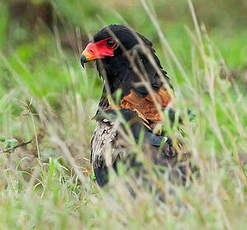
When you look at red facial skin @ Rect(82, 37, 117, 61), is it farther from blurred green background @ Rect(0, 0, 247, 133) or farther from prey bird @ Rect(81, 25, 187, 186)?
blurred green background @ Rect(0, 0, 247, 133)

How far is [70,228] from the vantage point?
3.34m

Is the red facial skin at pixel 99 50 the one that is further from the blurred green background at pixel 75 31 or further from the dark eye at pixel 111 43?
the blurred green background at pixel 75 31

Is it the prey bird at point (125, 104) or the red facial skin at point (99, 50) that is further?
the red facial skin at point (99, 50)

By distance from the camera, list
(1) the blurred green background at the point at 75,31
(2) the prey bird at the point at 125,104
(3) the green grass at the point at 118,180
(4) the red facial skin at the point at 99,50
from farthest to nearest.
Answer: (1) the blurred green background at the point at 75,31 → (4) the red facial skin at the point at 99,50 → (2) the prey bird at the point at 125,104 → (3) the green grass at the point at 118,180

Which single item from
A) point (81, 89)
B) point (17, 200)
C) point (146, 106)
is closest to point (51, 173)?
point (17, 200)

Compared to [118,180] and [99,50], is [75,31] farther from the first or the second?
[118,180]

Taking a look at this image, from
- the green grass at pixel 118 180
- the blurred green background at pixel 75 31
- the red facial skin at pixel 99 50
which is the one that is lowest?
the blurred green background at pixel 75 31

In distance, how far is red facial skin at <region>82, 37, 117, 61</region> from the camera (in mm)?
4812

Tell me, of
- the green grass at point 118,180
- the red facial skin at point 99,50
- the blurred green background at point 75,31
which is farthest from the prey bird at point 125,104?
the blurred green background at point 75,31

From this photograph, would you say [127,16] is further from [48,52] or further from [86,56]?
[86,56]

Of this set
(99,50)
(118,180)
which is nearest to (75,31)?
(99,50)

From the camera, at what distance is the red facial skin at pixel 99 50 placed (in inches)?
189

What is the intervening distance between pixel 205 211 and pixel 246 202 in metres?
0.46

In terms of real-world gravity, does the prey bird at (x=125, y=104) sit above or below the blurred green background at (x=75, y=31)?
above
